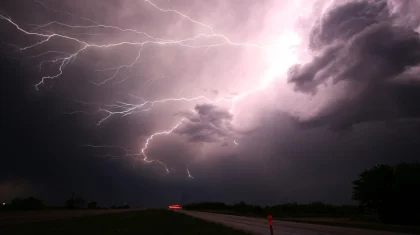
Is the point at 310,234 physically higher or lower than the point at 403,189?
lower

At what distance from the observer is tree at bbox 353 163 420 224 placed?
88.9 feet

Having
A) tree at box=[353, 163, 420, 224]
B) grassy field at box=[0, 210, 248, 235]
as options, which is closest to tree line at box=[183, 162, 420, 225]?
tree at box=[353, 163, 420, 224]

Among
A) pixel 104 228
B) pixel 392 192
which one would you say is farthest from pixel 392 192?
pixel 104 228

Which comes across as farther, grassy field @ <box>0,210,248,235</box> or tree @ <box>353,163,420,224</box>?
tree @ <box>353,163,420,224</box>

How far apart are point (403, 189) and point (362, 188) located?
19.2 feet

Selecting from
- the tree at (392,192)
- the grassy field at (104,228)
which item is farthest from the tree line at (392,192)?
the grassy field at (104,228)

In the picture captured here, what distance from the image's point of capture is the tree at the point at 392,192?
27.1 m

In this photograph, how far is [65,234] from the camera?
16484 millimetres

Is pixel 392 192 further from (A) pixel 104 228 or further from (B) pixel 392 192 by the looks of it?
(A) pixel 104 228

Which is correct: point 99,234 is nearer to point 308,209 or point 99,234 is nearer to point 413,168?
point 413,168

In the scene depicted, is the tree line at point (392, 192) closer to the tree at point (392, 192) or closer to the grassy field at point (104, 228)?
the tree at point (392, 192)

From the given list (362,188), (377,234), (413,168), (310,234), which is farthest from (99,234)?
(413,168)

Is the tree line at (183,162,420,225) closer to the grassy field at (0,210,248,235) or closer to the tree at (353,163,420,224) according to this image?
the tree at (353,163,420,224)

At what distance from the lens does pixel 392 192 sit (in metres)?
28.5
